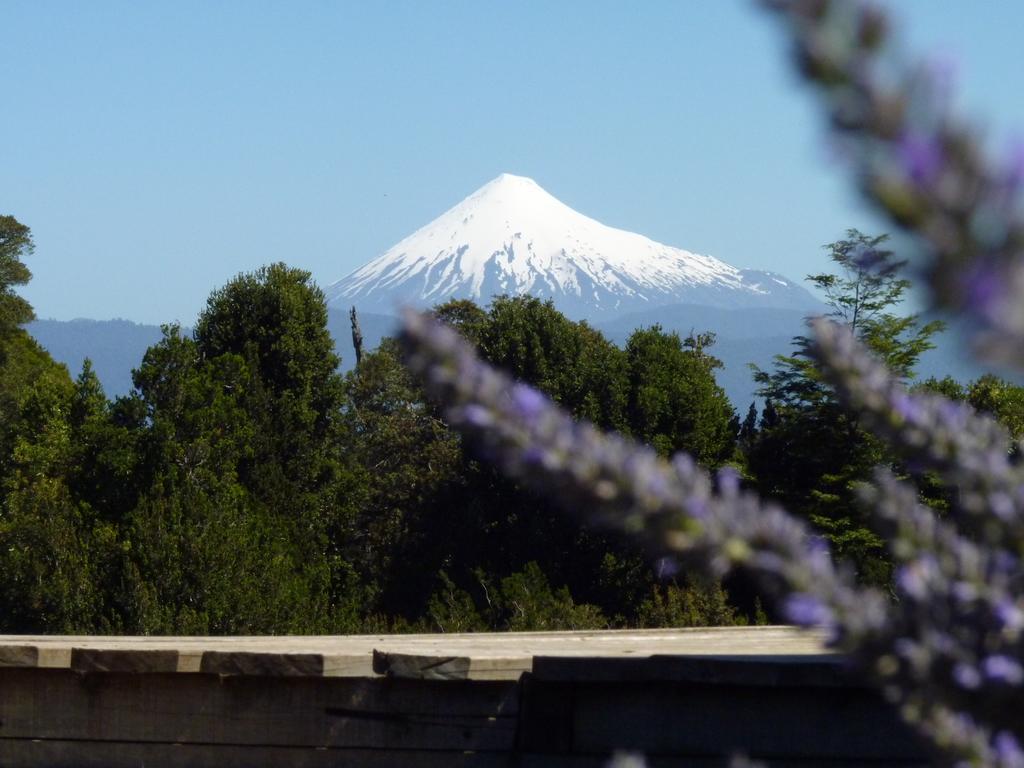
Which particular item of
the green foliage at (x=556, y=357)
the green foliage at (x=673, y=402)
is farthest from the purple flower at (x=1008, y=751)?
the green foliage at (x=556, y=357)

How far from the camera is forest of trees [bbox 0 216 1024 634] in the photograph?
35906mm

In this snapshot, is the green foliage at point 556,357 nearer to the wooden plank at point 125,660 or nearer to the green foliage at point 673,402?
the green foliage at point 673,402

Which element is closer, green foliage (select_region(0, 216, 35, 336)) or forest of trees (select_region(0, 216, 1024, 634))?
forest of trees (select_region(0, 216, 1024, 634))

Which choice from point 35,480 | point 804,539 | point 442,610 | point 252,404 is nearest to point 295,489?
point 252,404

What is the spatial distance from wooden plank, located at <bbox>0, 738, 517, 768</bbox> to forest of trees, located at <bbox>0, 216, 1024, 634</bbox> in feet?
94.6

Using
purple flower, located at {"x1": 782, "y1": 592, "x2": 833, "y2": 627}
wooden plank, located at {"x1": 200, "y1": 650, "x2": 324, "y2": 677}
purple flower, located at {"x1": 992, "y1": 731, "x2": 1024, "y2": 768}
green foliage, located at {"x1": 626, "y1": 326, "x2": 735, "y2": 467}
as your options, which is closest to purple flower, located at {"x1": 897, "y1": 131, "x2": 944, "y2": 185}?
purple flower, located at {"x1": 782, "y1": 592, "x2": 833, "y2": 627}

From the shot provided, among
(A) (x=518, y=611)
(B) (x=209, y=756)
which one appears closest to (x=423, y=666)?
(B) (x=209, y=756)

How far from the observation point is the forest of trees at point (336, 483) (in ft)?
118

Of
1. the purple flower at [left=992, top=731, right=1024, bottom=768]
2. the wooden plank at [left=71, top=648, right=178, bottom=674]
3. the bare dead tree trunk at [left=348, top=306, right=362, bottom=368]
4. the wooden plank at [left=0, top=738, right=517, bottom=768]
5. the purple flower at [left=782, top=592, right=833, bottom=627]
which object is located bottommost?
the wooden plank at [left=0, top=738, right=517, bottom=768]

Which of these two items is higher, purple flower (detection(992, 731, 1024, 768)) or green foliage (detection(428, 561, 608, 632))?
purple flower (detection(992, 731, 1024, 768))

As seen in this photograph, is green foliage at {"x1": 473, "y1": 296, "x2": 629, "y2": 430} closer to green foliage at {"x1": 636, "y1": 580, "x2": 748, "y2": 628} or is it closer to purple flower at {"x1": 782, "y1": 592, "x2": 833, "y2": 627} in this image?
green foliage at {"x1": 636, "y1": 580, "x2": 748, "y2": 628}

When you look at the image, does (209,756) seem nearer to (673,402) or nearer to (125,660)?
(125,660)

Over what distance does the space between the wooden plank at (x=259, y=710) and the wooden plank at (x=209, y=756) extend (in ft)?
0.07

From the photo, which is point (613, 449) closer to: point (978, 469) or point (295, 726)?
point (978, 469)
